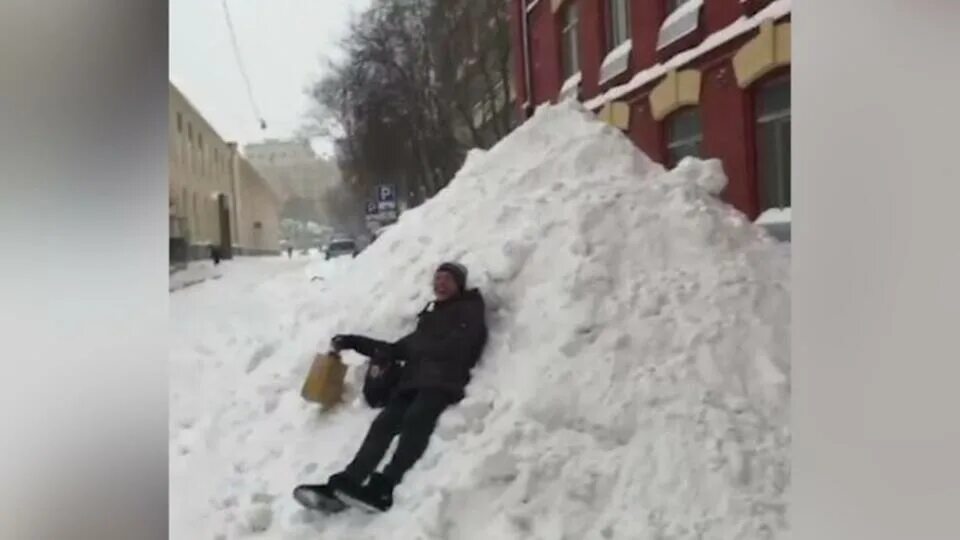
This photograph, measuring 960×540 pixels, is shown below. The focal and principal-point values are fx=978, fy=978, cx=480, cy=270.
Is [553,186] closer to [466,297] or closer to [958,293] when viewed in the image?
[466,297]

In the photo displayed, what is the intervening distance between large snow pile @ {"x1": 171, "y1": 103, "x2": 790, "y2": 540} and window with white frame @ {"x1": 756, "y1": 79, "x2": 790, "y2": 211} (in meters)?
0.06

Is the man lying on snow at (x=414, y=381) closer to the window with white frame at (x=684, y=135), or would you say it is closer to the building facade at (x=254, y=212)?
the building facade at (x=254, y=212)

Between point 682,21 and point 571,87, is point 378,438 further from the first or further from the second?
point 682,21

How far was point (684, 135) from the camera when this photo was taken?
153 cm

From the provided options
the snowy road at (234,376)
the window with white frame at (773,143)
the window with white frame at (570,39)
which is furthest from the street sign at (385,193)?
the window with white frame at (773,143)

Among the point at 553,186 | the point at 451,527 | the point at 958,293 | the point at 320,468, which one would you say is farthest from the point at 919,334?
the point at 320,468

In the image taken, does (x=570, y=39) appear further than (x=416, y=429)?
Yes

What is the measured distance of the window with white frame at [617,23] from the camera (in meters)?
1.56

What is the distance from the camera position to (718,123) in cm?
151

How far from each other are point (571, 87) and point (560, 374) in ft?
1.51

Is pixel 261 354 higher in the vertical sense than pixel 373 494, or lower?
higher

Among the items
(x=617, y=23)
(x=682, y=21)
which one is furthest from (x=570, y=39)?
(x=682, y=21)

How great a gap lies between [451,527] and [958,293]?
77 centimetres

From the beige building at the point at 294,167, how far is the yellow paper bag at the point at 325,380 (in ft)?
0.83
